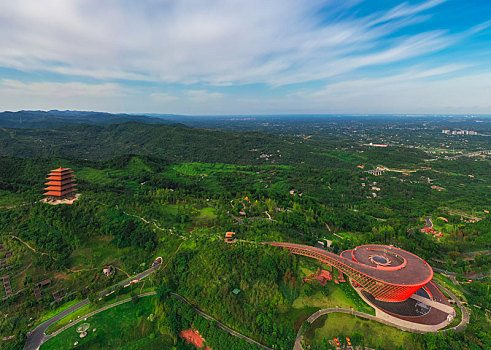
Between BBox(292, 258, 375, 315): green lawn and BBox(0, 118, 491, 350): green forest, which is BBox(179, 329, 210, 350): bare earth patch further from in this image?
BBox(292, 258, 375, 315): green lawn

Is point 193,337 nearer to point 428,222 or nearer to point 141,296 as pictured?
point 141,296

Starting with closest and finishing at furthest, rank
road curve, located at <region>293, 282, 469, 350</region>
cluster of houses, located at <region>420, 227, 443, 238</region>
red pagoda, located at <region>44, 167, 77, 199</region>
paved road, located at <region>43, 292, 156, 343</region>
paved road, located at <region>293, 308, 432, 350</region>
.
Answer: paved road, located at <region>293, 308, 432, 350</region>
road curve, located at <region>293, 282, 469, 350</region>
paved road, located at <region>43, 292, 156, 343</region>
red pagoda, located at <region>44, 167, 77, 199</region>
cluster of houses, located at <region>420, 227, 443, 238</region>

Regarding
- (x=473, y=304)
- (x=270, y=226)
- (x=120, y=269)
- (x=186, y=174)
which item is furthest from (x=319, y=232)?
(x=186, y=174)

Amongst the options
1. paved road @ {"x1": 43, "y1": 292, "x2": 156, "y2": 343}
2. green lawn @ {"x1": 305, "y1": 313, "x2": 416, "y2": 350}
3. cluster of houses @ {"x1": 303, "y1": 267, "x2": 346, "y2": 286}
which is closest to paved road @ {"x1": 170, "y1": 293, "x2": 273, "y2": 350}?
paved road @ {"x1": 43, "y1": 292, "x2": 156, "y2": 343}

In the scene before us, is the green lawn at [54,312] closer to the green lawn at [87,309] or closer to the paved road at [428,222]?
the green lawn at [87,309]

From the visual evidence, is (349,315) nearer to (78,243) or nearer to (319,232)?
→ (319,232)

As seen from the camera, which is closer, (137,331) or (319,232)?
(137,331)
